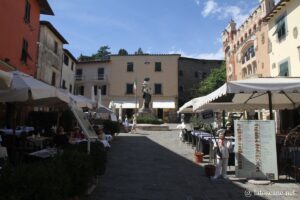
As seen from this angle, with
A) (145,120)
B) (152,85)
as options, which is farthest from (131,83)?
(145,120)

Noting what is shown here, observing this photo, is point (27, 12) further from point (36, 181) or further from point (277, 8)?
point (36, 181)

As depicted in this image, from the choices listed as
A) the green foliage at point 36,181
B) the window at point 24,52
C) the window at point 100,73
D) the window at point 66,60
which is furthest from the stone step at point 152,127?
the green foliage at point 36,181

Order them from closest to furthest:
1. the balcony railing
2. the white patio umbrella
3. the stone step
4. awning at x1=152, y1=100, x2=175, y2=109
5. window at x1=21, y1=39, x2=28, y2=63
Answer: the white patio umbrella → window at x1=21, y1=39, x2=28, y2=63 → the stone step → awning at x1=152, y1=100, x2=175, y2=109 → the balcony railing

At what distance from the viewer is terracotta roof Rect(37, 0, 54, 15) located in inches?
829

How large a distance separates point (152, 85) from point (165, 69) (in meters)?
3.37

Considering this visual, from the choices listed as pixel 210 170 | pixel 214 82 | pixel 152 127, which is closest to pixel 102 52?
pixel 214 82

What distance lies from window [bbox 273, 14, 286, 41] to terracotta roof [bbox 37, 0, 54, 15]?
51.8ft

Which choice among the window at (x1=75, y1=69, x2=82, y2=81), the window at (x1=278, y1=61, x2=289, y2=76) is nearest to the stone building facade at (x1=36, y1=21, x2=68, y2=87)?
the window at (x1=75, y1=69, x2=82, y2=81)

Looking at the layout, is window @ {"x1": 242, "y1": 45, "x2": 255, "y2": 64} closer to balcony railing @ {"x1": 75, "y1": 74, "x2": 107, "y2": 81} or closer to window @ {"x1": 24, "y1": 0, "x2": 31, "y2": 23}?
window @ {"x1": 24, "y1": 0, "x2": 31, "y2": 23}

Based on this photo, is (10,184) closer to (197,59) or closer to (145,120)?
(145,120)

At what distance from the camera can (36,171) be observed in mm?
3637

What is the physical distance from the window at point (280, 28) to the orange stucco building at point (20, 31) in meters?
15.8

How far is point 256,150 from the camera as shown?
7824 mm

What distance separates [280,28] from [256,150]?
14.9 metres
